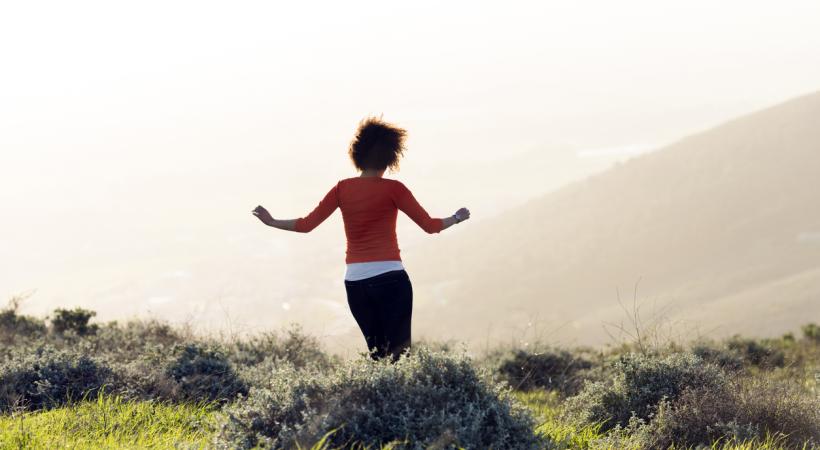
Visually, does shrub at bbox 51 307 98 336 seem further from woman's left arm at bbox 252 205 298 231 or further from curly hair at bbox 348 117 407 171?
curly hair at bbox 348 117 407 171

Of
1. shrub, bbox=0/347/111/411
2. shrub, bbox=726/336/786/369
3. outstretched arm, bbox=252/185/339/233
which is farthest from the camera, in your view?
shrub, bbox=726/336/786/369

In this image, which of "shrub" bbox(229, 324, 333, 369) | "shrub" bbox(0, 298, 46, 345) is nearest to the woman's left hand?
"shrub" bbox(229, 324, 333, 369)

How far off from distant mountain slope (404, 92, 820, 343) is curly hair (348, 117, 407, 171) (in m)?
70.8

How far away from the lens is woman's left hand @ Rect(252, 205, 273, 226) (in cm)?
Answer: 597

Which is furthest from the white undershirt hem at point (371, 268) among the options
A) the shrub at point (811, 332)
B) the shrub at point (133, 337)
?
the shrub at point (811, 332)

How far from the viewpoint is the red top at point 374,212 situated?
5707 mm

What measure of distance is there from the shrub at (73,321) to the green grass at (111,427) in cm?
550

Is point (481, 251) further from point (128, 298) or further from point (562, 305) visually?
point (128, 298)

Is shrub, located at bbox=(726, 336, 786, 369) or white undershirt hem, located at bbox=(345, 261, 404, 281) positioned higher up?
white undershirt hem, located at bbox=(345, 261, 404, 281)

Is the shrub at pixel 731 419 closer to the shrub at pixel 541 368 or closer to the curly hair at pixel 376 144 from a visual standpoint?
the curly hair at pixel 376 144

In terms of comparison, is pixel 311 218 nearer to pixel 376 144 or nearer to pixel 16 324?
pixel 376 144

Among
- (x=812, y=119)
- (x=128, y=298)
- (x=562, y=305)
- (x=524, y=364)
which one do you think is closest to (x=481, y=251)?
(x=562, y=305)

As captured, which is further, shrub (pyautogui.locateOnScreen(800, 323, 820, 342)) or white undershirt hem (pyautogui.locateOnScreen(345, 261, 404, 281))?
shrub (pyautogui.locateOnScreen(800, 323, 820, 342))

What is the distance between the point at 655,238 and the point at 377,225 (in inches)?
4229
